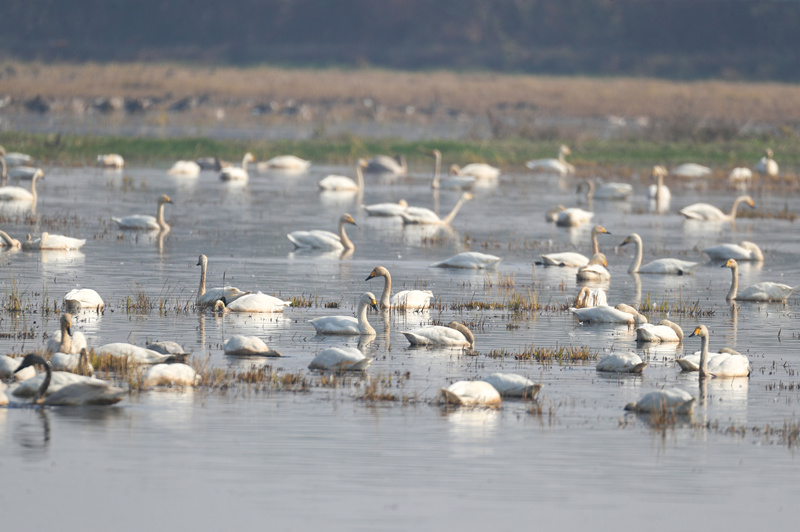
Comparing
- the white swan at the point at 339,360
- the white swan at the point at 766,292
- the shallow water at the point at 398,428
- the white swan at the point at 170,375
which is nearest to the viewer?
the shallow water at the point at 398,428

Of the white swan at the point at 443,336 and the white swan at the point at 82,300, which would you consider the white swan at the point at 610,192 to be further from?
the white swan at the point at 443,336

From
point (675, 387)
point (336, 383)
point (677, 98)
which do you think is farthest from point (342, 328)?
point (677, 98)

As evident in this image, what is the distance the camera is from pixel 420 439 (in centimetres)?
968

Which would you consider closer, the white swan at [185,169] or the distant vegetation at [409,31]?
the white swan at [185,169]

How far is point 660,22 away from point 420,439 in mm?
100061

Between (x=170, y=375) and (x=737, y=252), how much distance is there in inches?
508

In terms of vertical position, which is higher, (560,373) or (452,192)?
(452,192)

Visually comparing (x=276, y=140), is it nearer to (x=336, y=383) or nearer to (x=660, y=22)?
(x=336, y=383)

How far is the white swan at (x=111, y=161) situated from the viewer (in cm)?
3647

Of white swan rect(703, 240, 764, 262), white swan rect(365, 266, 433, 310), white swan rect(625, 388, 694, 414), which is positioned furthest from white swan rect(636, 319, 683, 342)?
white swan rect(703, 240, 764, 262)

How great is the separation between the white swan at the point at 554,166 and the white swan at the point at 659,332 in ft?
80.8

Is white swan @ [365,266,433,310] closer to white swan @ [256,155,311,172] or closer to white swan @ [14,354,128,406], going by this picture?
white swan @ [14,354,128,406]

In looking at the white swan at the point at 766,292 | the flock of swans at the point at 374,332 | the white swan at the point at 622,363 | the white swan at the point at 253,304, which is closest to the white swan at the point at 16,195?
the flock of swans at the point at 374,332

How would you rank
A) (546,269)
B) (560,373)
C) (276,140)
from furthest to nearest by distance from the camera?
(276,140), (546,269), (560,373)
